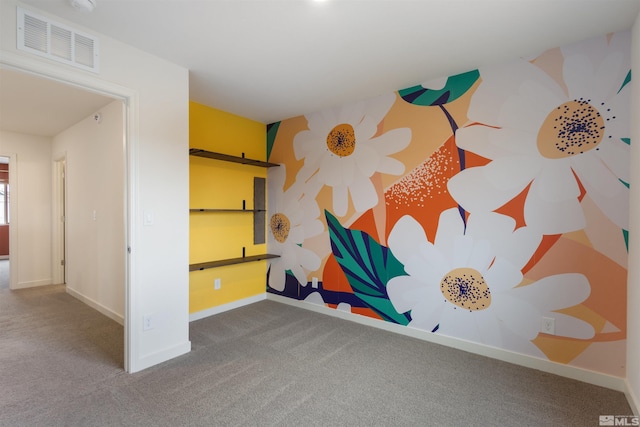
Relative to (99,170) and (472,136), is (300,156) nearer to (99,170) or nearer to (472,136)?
(472,136)

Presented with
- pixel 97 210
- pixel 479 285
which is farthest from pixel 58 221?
pixel 479 285

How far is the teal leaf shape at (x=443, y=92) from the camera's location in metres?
2.69

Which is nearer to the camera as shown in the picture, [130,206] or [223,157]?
[130,206]

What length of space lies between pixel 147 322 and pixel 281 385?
1.18 meters

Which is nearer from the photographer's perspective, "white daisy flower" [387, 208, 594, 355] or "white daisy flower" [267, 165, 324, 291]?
"white daisy flower" [387, 208, 594, 355]

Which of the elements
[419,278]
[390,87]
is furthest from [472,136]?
[419,278]

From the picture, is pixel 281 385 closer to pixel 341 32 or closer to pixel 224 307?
pixel 224 307

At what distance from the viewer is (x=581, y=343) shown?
2.21 metres

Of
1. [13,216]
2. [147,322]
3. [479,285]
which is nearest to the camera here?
[147,322]

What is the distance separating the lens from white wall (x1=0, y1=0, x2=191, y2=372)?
7.50 feet

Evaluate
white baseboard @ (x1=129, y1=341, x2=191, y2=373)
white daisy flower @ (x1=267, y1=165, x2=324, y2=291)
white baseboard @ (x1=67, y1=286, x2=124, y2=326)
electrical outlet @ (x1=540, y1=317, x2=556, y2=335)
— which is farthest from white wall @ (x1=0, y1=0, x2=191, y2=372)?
electrical outlet @ (x1=540, y1=317, x2=556, y2=335)

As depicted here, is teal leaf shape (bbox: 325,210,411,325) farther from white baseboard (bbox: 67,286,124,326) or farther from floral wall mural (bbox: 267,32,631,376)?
white baseboard (bbox: 67,286,124,326)

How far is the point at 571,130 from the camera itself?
2.25m

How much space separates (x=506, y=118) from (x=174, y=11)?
8.41ft
